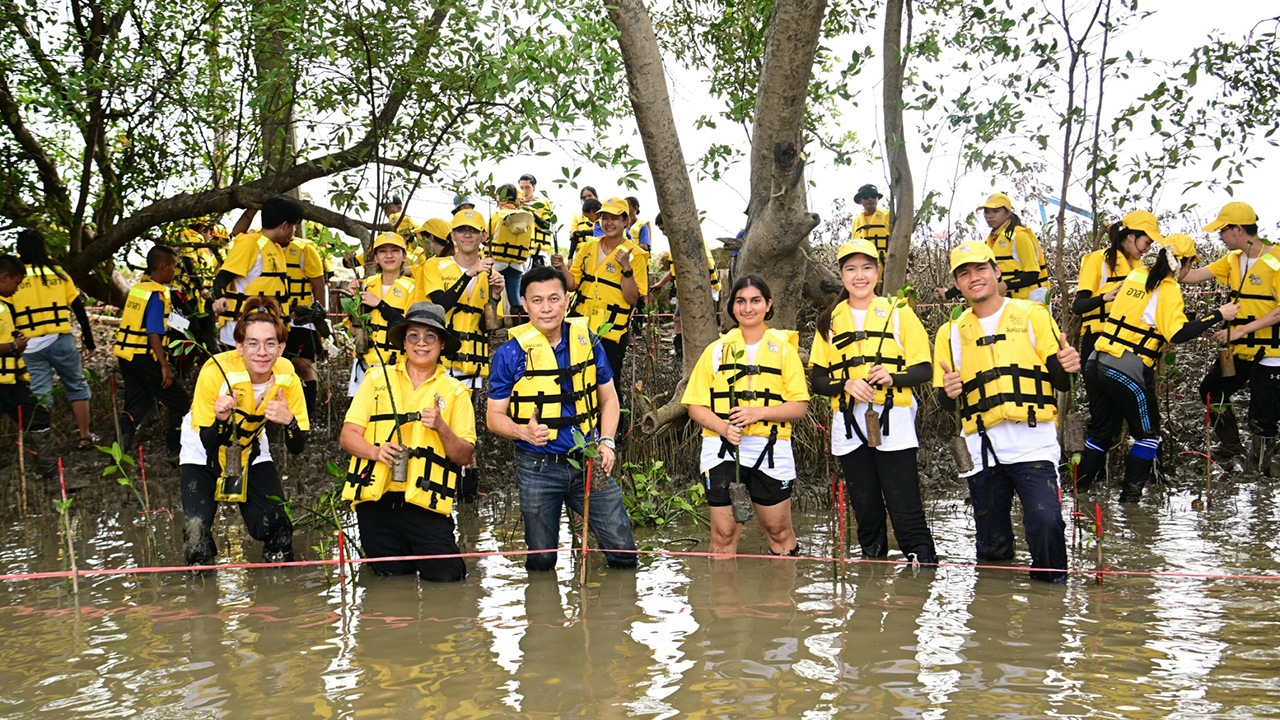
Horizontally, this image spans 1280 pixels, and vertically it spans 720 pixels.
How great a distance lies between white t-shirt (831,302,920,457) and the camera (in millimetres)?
6004

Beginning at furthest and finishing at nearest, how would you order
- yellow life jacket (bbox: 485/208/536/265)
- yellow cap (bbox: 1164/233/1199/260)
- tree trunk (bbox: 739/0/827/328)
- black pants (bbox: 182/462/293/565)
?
1. yellow life jacket (bbox: 485/208/536/265)
2. yellow cap (bbox: 1164/233/1199/260)
3. tree trunk (bbox: 739/0/827/328)
4. black pants (bbox: 182/462/293/565)

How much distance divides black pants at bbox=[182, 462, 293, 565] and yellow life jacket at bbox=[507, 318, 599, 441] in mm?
1611

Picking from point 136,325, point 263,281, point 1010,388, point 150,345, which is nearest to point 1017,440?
point 1010,388

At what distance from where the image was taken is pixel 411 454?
5.88 m

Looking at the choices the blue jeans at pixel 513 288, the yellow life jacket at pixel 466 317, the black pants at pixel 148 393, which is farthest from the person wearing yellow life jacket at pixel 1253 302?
the black pants at pixel 148 393

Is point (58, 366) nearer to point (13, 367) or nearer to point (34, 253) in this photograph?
point (13, 367)

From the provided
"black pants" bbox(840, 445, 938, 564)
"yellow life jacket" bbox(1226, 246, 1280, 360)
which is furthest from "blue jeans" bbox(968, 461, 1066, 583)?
"yellow life jacket" bbox(1226, 246, 1280, 360)

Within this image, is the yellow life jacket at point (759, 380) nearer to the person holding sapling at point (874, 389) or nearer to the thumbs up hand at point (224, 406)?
the person holding sapling at point (874, 389)

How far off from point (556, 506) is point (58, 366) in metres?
5.78

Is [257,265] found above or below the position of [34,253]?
below

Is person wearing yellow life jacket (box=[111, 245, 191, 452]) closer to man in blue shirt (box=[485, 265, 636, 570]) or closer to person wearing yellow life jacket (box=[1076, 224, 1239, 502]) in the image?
man in blue shirt (box=[485, 265, 636, 570])

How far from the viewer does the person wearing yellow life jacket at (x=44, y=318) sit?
9.45 m

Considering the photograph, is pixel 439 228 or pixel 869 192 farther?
pixel 869 192

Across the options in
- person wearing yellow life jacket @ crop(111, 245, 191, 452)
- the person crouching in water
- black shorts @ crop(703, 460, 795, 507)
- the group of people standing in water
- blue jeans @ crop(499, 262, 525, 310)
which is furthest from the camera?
blue jeans @ crop(499, 262, 525, 310)
